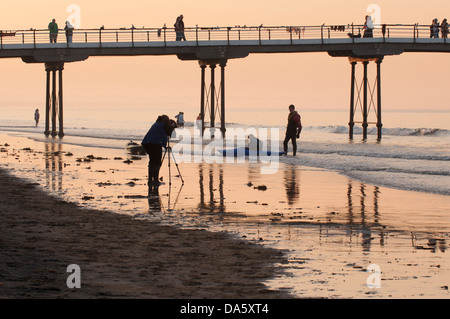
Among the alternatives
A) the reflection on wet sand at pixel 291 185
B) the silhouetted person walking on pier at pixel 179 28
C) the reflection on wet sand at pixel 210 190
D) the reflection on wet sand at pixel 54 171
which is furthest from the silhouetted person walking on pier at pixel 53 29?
the reflection on wet sand at pixel 291 185

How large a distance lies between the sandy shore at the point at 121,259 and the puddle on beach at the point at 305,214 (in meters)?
0.47

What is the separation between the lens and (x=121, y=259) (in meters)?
8.96

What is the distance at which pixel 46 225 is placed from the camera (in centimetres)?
1134

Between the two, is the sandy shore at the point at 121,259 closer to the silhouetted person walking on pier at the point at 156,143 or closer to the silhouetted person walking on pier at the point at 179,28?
the silhouetted person walking on pier at the point at 156,143

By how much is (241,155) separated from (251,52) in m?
11.3

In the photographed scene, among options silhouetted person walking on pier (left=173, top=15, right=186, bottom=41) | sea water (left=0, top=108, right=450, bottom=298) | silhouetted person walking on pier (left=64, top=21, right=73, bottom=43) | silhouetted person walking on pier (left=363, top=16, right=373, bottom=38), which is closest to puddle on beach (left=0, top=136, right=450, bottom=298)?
sea water (left=0, top=108, right=450, bottom=298)

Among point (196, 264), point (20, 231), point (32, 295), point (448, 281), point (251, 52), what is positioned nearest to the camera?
point (32, 295)

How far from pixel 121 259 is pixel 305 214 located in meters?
5.01

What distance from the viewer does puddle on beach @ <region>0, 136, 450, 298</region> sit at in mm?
8188

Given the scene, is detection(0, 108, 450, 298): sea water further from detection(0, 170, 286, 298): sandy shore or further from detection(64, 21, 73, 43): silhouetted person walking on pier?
detection(64, 21, 73, 43): silhouetted person walking on pier

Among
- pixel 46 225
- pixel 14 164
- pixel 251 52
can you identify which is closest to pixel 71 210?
pixel 46 225

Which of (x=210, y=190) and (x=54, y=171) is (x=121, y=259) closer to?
(x=210, y=190)

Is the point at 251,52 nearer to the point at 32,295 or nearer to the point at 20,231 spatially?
the point at 20,231

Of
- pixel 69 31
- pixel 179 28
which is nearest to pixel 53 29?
pixel 69 31
